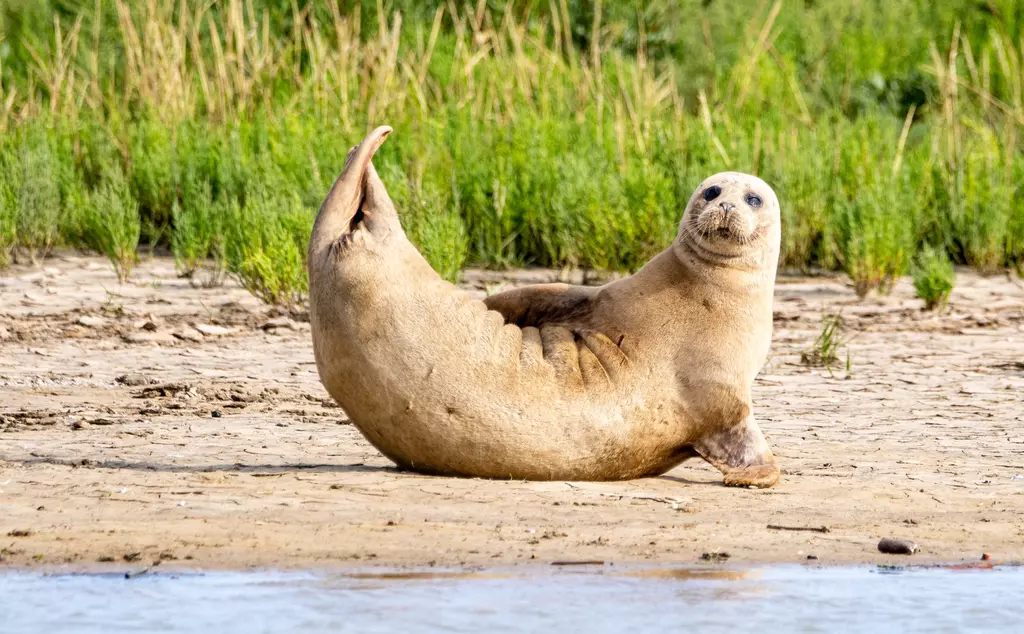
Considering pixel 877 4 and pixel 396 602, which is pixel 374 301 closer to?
pixel 396 602

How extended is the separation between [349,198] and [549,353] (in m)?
0.73

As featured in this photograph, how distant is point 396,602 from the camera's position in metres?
3.84

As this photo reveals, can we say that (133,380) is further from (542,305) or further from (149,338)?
(542,305)

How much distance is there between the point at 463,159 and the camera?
10.2 meters

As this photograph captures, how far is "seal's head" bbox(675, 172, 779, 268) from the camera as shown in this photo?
16.3 feet

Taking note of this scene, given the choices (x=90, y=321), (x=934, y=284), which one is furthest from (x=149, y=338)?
(x=934, y=284)

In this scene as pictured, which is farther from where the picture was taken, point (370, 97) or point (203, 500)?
point (370, 97)

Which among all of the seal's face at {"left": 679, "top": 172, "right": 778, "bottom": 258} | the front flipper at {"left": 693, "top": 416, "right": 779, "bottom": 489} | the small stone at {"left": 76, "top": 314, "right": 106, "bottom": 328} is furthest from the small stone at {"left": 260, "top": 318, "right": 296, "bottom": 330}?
the front flipper at {"left": 693, "top": 416, "right": 779, "bottom": 489}

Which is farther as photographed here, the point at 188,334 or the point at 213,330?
the point at 213,330

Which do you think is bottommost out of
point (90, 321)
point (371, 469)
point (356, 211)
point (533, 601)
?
point (90, 321)

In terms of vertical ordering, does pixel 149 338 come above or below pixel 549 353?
below

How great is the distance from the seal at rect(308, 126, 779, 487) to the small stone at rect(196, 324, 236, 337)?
114 inches

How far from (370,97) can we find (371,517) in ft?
23.4

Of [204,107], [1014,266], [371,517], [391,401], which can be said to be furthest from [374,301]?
[204,107]
